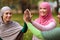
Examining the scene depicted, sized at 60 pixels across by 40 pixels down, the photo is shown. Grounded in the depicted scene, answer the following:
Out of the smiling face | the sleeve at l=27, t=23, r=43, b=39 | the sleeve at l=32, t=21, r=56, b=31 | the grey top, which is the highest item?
the smiling face

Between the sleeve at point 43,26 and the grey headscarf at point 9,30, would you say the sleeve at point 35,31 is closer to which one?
the sleeve at point 43,26

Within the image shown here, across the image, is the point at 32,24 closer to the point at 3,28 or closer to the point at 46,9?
the point at 46,9

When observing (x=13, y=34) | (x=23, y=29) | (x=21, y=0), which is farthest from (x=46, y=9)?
(x=21, y=0)

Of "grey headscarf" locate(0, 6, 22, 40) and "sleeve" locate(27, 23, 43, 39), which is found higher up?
"sleeve" locate(27, 23, 43, 39)

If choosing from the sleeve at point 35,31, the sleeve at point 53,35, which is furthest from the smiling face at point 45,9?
the sleeve at point 53,35

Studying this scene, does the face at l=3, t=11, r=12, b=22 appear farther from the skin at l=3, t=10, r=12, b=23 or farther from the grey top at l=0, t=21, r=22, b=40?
the grey top at l=0, t=21, r=22, b=40

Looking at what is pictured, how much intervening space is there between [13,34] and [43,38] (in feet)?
6.93

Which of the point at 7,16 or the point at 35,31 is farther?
the point at 7,16

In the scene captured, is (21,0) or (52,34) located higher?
(52,34)

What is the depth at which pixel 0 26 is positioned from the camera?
22.9 feet

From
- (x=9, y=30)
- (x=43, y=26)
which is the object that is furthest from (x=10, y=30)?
(x=43, y=26)

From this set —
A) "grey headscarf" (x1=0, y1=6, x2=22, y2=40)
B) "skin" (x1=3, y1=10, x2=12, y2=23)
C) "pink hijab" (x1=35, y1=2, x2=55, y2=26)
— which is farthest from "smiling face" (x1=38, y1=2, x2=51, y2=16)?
"grey headscarf" (x1=0, y1=6, x2=22, y2=40)

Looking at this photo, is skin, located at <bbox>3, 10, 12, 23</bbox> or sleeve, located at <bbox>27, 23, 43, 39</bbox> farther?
skin, located at <bbox>3, 10, 12, 23</bbox>

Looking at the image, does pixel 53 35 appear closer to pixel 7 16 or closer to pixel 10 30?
pixel 7 16
